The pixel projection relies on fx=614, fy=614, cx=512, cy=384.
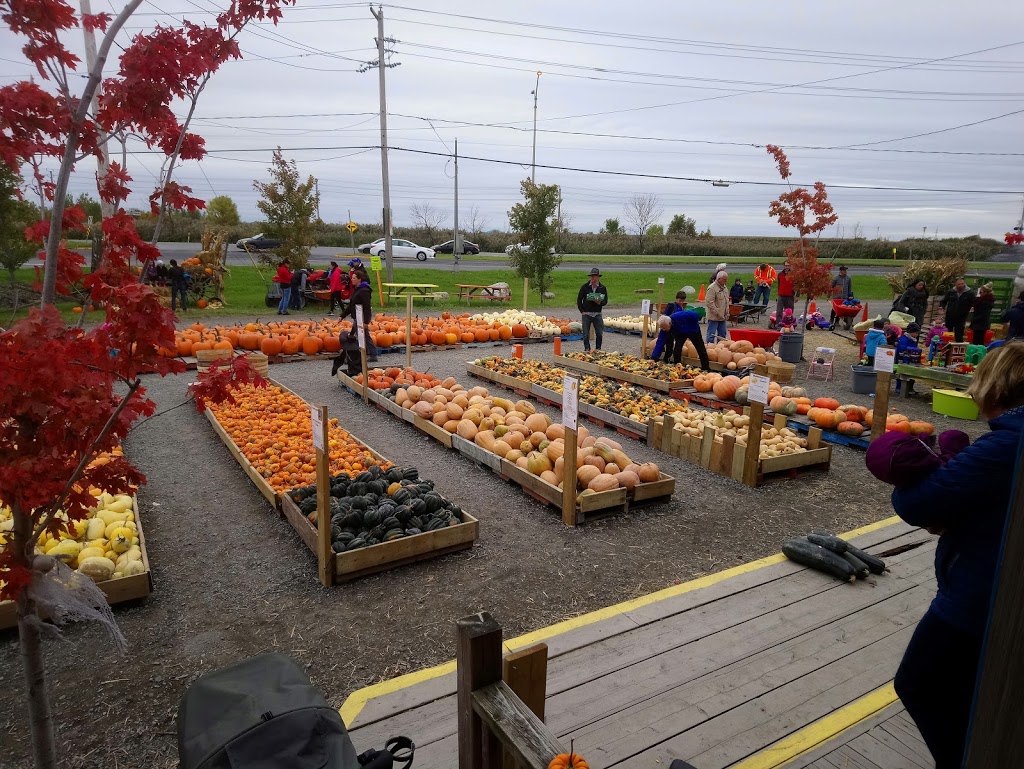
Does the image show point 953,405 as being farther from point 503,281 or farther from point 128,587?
point 503,281

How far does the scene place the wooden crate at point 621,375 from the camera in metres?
10.4

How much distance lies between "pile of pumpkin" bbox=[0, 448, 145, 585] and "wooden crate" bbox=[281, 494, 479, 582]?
3.91 feet

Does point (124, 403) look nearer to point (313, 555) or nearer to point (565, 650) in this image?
point (565, 650)

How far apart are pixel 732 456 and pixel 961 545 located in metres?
5.00

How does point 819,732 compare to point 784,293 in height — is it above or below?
below

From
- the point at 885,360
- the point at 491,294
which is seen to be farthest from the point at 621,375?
the point at 491,294

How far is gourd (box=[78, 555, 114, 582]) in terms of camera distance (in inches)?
167

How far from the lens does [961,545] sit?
2.14 meters

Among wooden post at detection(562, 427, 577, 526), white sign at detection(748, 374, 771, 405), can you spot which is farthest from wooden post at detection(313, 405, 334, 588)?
white sign at detection(748, 374, 771, 405)

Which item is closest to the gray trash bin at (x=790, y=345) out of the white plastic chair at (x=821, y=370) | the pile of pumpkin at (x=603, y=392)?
the white plastic chair at (x=821, y=370)

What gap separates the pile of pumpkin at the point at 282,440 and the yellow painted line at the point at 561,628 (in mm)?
2928

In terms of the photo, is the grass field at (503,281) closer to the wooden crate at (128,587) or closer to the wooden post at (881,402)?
the wooden crate at (128,587)

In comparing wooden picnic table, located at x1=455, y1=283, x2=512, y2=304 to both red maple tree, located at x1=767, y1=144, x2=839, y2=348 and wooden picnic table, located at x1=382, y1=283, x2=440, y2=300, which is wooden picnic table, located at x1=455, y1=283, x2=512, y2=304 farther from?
red maple tree, located at x1=767, y1=144, x2=839, y2=348

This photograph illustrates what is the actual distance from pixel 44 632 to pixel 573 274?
35342 mm
